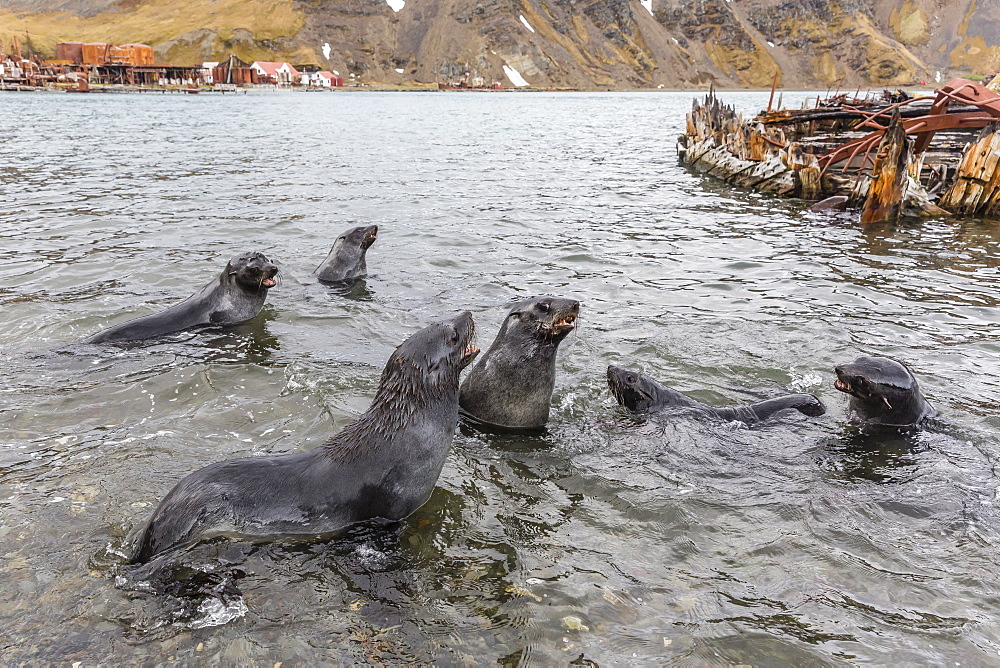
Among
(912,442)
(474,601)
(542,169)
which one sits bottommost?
(474,601)

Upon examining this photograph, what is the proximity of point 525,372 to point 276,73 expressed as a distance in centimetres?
20226

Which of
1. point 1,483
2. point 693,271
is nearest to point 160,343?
point 1,483

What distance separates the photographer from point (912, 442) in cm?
634

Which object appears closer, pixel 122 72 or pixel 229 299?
pixel 229 299

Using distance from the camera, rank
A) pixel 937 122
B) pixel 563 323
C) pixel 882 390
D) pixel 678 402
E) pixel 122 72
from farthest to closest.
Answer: pixel 122 72 < pixel 937 122 < pixel 678 402 < pixel 563 323 < pixel 882 390

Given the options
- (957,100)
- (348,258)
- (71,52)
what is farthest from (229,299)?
(71,52)

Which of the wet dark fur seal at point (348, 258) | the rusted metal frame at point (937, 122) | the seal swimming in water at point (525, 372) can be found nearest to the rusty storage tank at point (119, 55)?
the rusted metal frame at point (937, 122)

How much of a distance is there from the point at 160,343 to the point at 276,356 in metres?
1.53

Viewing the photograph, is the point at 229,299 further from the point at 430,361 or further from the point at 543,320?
the point at 430,361

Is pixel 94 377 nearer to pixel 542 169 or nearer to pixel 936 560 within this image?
pixel 936 560

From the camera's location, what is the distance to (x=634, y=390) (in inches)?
275

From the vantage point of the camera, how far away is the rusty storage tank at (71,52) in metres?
170

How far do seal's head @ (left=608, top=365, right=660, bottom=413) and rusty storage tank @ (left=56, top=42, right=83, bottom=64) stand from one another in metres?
208

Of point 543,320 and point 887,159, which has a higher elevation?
point 887,159
